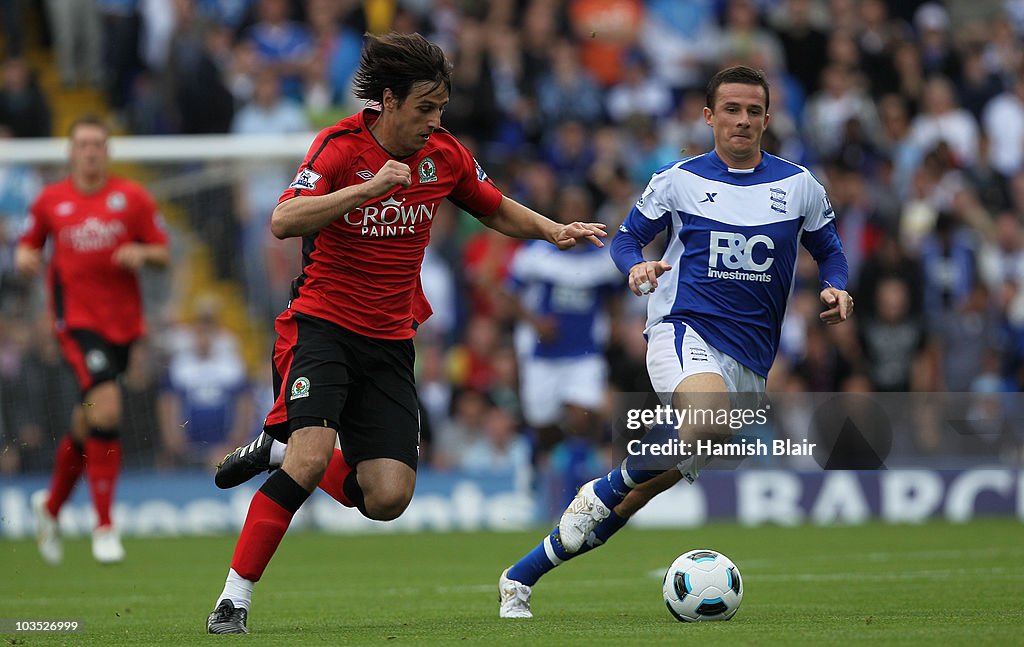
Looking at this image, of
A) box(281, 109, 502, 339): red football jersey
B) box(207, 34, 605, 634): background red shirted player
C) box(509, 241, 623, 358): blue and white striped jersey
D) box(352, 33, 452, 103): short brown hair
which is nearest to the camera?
box(207, 34, 605, 634): background red shirted player

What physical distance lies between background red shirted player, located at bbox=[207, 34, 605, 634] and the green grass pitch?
0.63 meters

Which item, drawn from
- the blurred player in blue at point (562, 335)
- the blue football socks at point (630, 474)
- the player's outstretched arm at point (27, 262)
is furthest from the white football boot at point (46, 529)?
the blue football socks at point (630, 474)

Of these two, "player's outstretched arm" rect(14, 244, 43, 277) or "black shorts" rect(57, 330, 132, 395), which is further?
"black shorts" rect(57, 330, 132, 395)

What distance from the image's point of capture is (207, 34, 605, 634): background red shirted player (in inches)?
291

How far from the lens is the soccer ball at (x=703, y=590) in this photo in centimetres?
758

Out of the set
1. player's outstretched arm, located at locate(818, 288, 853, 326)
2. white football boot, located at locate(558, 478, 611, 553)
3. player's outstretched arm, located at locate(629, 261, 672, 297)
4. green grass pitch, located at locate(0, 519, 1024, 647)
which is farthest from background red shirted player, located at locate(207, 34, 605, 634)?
player's outstretched arm, located at locate(818, 288, 853, 326)

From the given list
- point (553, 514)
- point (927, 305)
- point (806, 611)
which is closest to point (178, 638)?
point (806, 611)

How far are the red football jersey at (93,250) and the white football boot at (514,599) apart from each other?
5.29m

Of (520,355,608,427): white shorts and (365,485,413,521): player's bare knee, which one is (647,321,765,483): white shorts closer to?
(365,485,413,521): player's bare knee

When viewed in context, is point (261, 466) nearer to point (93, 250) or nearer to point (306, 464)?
point (306, 464)

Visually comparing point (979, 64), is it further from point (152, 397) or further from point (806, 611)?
point (806, 611)

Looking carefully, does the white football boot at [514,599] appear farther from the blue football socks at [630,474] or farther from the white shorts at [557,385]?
the white shorts at [557,385]

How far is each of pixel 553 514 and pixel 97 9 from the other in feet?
29.1

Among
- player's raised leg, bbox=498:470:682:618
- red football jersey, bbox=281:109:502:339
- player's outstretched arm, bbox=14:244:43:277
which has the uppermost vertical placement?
player's outstretched arm, bbox=14:244:43:277
